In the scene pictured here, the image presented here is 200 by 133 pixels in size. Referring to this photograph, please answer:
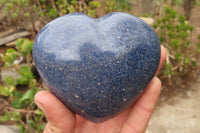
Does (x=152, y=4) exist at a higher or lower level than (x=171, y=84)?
higher

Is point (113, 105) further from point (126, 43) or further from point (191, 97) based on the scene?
point (191, 97)

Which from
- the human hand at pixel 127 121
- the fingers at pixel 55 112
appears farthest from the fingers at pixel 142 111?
the fingers at pixel 55 112

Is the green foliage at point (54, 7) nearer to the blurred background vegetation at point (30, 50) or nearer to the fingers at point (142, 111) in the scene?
the blurred background vegetation at point (30, 50)

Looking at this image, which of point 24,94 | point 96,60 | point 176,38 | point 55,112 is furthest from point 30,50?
point 176,38

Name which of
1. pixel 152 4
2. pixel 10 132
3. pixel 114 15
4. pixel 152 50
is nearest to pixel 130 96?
pixel 152 50

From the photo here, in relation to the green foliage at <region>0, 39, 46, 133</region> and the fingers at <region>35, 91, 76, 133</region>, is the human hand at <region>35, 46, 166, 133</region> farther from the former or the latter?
the green foliage at <region>0, 39, 46, 133</region>
